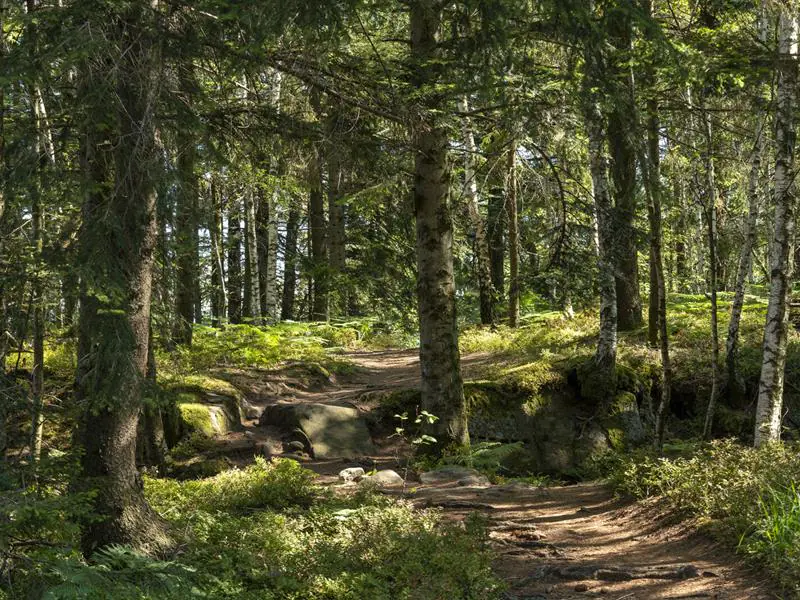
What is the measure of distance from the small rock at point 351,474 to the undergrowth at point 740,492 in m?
3.20

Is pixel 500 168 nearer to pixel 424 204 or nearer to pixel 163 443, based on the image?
pixel 424 204

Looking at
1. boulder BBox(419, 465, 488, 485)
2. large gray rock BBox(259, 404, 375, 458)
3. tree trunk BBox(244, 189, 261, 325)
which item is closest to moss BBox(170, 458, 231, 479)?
large gray rock BBox(259, 404, 375, 458)

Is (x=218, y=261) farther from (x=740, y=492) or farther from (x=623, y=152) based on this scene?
(x=740, y=492)

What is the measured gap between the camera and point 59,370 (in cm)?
1149

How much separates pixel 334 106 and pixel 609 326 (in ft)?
23.1

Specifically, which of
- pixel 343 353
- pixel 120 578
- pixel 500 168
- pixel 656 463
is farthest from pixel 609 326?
pixel 120 578

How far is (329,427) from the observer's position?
1123 cm

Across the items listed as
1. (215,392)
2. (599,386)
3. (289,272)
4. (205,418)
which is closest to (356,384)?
(215,392)

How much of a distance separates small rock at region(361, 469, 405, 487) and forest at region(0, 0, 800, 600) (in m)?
0.07

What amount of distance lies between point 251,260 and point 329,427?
1383cm

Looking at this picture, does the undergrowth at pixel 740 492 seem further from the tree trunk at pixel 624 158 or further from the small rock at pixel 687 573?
the tree trunk at pixel 624 158

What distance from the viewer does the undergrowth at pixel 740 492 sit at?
568 centimetres

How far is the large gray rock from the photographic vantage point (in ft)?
35.9

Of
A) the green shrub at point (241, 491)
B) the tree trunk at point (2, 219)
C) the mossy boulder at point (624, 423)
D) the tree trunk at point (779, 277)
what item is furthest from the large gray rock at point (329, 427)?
the tree trunk at point (779, 277)
